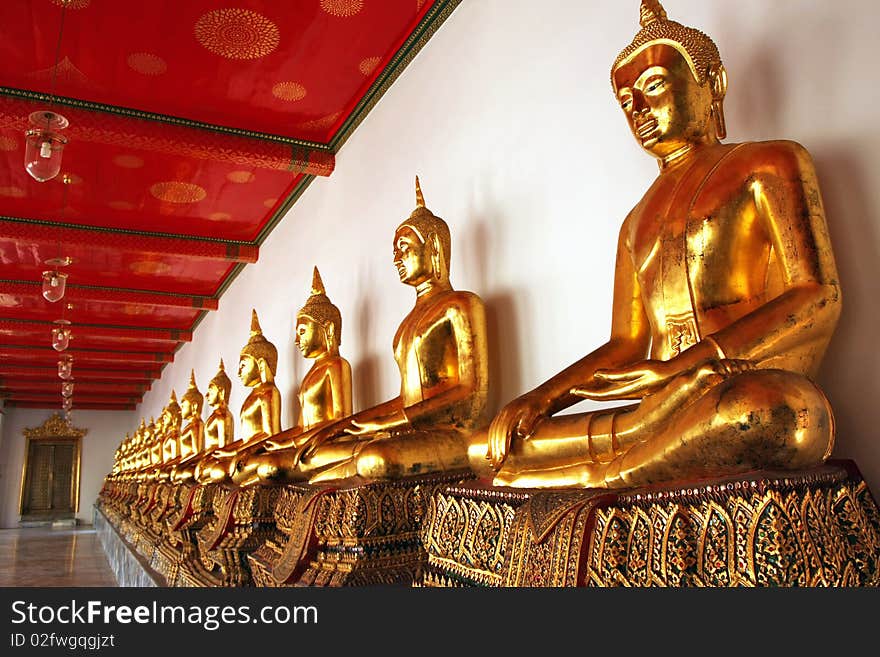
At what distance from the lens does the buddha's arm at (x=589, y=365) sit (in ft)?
5.22

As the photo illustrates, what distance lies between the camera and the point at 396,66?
11.9ft

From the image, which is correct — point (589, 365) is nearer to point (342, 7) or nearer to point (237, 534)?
point (237, 534)

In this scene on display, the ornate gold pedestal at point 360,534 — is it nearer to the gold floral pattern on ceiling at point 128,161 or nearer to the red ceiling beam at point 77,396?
the gold floral pattern on ceiling at point 128,161

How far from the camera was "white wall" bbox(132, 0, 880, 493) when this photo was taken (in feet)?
4.76

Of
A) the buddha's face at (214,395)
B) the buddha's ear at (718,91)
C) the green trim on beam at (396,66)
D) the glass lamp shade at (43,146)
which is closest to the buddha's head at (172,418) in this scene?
the buddha's face at (214,395)

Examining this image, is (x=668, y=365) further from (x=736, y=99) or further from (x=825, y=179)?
(x=736, y=99)

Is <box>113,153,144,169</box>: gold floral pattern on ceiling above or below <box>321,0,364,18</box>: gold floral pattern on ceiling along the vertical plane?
above

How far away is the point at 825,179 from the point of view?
1524 mm

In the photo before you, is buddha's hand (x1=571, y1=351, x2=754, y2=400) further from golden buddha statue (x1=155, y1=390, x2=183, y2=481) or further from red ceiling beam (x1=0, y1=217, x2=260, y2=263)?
golden buddha statue (x1=155, y1=390, x2=183, y2=481)

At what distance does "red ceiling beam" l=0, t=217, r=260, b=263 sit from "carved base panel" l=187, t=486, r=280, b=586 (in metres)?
3.50

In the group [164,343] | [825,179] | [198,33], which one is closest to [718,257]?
[825,179]

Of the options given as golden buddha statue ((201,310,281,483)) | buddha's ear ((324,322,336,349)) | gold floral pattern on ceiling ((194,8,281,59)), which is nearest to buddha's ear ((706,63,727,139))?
gold floral pattern on ceiling ((194,8,281,59))

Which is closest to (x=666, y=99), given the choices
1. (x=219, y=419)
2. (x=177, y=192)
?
(x=177, y=192)

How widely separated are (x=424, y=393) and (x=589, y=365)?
1.00 m
